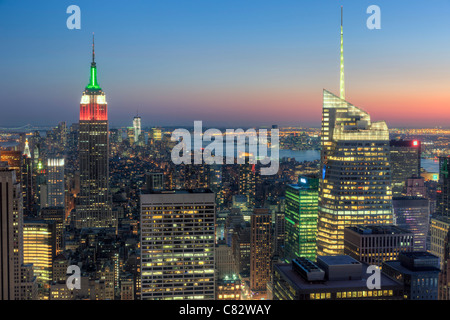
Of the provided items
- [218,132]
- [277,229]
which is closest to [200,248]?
[218,132]

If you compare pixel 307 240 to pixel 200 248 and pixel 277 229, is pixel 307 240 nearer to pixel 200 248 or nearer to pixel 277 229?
pixel 277 229

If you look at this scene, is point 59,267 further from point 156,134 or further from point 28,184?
point 28,184

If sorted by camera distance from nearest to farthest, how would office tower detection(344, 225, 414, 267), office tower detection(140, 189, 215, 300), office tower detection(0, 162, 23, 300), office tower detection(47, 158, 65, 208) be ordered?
office tower detection(140, 189, 215, 300) → office tower detection(0, 162, 23, 300) → office tower detection(344, 225, 414, 267) → office tower detection(47, 158, 65, 208)

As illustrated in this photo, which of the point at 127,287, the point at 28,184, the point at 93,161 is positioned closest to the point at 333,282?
the point at 127,287

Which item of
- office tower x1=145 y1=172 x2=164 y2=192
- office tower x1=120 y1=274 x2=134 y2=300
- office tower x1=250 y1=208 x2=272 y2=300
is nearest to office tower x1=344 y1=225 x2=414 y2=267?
office tower x1=250 y1=208 x2=272 y2=300

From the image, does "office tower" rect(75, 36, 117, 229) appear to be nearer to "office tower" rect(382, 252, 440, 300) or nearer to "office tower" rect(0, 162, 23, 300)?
"office tower" rect(0, 162, 23, 300)
